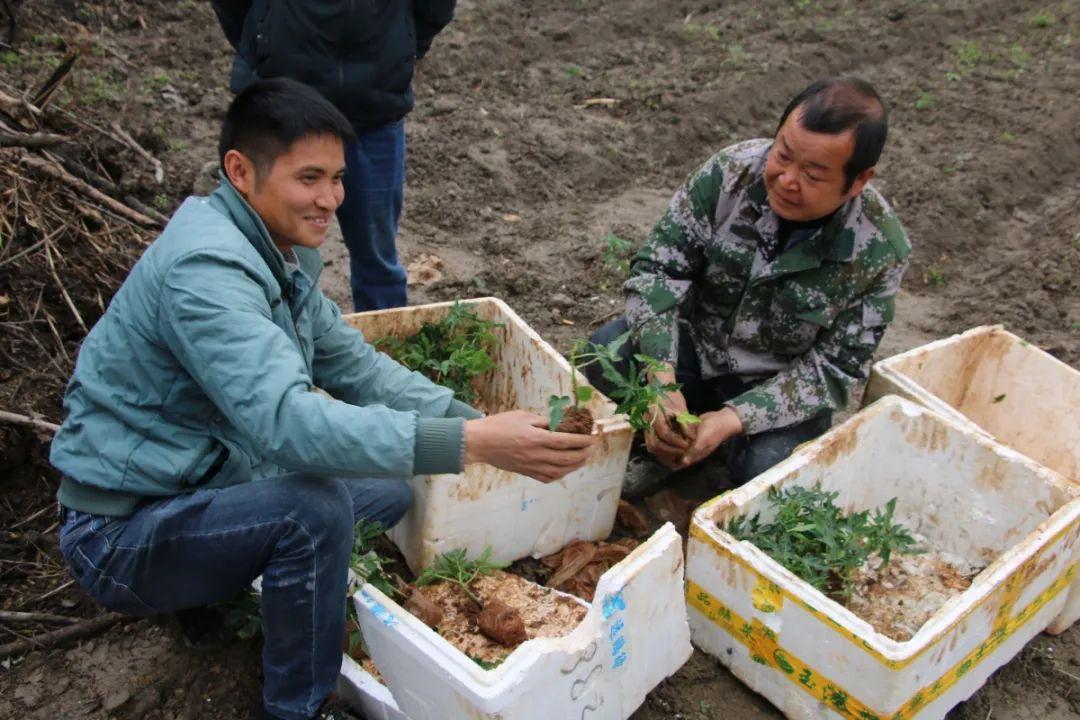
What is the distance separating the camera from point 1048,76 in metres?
7.12

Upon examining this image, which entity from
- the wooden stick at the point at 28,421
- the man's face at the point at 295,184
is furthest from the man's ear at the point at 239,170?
the wooden stick at the point at 28,421

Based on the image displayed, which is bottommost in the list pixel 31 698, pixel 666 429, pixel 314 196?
pixel 31 698

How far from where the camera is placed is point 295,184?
2.07 m

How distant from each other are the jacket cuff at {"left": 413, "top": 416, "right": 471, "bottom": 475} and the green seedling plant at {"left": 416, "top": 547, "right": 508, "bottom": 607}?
70 cm

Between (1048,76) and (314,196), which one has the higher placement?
(314,196)

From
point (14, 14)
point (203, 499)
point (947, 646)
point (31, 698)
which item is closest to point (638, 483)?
point (947, 646)

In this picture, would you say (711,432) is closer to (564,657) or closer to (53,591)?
(564,657)

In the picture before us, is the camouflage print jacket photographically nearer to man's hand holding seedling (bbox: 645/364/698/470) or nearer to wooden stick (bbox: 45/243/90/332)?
man's hand holding seedling (bbox: 645/364/698/470)

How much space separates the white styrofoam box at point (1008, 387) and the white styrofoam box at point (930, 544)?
1.12ft

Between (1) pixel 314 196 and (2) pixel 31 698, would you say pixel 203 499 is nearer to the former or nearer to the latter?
(1) pixel 314 196

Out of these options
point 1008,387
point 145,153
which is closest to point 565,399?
point 1008,387

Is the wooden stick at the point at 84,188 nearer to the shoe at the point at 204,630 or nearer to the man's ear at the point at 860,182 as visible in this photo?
the shoe at the point at 204,630

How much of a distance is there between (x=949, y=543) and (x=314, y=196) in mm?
2126

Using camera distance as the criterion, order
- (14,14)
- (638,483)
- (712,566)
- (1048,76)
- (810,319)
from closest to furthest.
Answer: (712,566)
(810,319)
(638,483)
(14,14)
(1048,76)
